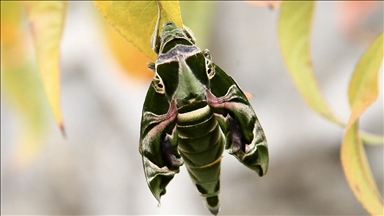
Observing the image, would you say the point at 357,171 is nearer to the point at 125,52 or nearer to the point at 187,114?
the point at 187,114

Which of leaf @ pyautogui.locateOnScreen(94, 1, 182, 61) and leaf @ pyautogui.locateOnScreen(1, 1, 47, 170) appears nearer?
leaf @ pyautogui.locateOnScreen(94, 1, 182, 61)

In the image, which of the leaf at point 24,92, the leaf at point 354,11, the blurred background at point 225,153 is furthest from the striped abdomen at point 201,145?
the blurred background at point 225,153

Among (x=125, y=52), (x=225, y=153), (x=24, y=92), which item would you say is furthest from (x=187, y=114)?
(x=225, y=153)

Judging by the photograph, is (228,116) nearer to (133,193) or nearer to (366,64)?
(366,64)

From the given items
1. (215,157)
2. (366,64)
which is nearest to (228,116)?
(215,157)

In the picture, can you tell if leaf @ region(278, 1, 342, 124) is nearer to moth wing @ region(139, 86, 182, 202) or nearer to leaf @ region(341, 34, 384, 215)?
leaf @ region(341, 34, 384, 215)

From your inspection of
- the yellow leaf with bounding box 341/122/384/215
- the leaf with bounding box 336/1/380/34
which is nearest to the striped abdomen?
the yellow leaf with bounding box 341/122/384/215

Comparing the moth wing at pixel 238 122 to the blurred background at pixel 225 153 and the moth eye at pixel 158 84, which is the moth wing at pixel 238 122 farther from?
the blurred background at pixel 225 153
